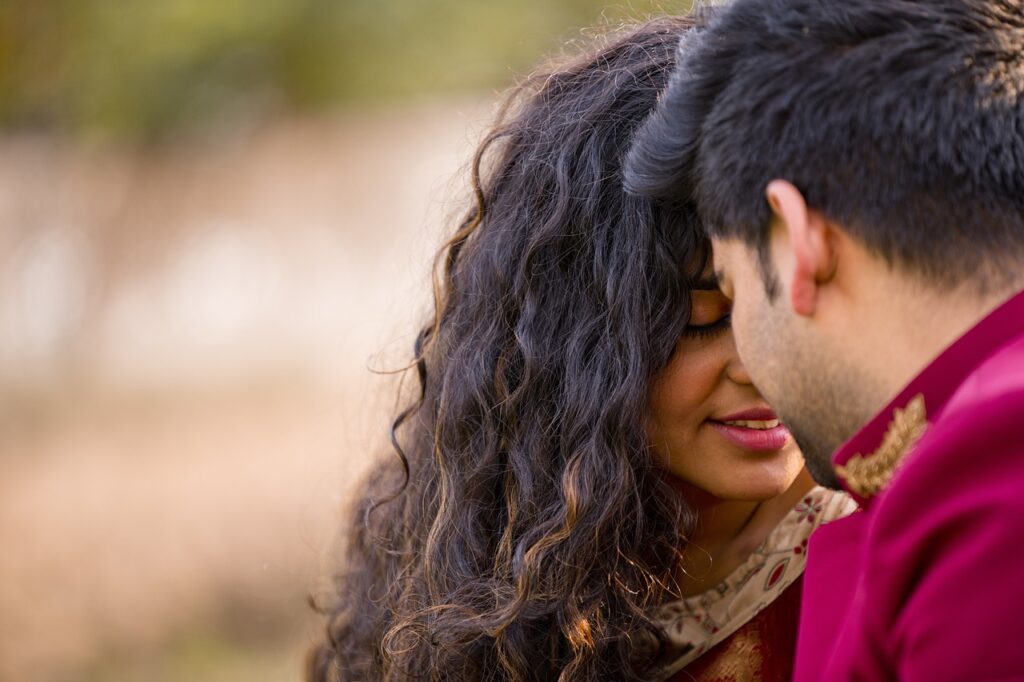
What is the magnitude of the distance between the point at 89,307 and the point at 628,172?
19.6 feet

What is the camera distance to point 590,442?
76.3 inches

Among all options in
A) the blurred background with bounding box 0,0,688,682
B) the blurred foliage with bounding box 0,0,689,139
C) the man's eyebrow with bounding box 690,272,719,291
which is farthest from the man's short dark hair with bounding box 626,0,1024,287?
the blurred foliage with bounding box 0,0,689,139

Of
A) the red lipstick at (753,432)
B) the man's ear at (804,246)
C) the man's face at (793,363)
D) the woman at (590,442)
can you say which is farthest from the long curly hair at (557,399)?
the man's ear at (804,246)

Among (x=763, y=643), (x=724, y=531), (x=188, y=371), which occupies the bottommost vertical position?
(x=188, y=371)

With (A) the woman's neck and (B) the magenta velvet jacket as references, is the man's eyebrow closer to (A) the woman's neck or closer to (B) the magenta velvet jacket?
(A) the woman's neck

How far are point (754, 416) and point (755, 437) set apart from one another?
0.12 ft

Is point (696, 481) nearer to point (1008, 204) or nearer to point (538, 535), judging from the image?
point (538, 535)

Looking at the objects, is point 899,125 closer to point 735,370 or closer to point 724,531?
point 735,370

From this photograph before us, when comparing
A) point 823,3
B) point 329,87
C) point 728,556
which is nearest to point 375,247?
point 329,87

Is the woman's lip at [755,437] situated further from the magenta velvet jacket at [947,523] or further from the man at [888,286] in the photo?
the magenta velvet jacket at [947,523]

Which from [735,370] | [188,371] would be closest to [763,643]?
[735,370]

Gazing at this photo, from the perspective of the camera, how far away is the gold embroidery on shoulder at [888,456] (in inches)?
50.1

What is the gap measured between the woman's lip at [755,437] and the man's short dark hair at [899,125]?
55 centimetres

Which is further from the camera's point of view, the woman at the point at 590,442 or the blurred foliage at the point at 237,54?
the blurred foliage at the point at 237,54
